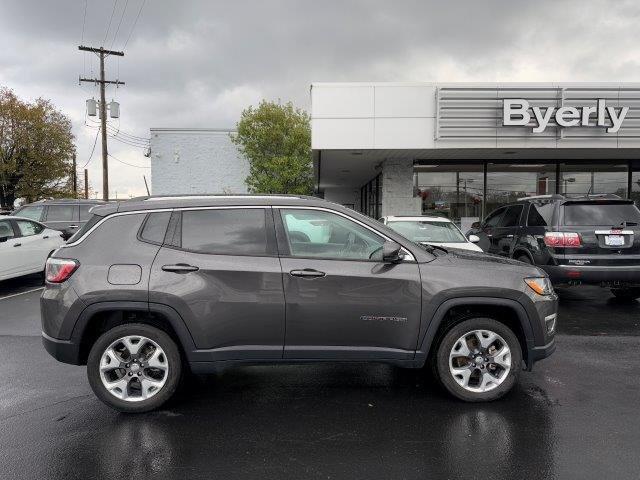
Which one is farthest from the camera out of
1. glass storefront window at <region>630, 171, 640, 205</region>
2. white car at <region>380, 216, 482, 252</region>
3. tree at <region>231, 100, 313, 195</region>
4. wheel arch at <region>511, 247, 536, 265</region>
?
tree at <region>231, 100, 313, 195</region>

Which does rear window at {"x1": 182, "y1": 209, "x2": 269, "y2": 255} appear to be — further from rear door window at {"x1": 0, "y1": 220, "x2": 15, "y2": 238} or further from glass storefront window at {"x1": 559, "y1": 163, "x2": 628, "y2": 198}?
glass storefront window at {"x1": 559, "y1": 163, "x2": 628, "y2": 198}

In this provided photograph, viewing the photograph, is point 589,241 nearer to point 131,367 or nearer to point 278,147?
point 131,367

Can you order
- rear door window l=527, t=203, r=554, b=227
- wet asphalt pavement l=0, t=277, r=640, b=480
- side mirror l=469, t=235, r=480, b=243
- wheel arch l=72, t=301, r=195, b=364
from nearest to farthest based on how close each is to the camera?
1. wet asphalt pavement l=0, t=277, r=640, b=480
2. wheel arch l=72, t=301, r=195, b=364
3. rear door window l=527, t=203, r=554, b=227
4. side mirror l=469, t=235, r=480, b=243

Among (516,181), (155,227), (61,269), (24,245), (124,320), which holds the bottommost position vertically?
(124,320)

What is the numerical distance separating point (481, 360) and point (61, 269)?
3.51m

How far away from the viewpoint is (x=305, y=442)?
11.4ft

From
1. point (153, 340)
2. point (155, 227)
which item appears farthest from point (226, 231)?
point (153, 340)

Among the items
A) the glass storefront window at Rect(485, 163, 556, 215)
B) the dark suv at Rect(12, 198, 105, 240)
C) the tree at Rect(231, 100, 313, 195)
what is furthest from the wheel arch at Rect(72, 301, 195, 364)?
the tree at Rect(231, 100, 313, 195)

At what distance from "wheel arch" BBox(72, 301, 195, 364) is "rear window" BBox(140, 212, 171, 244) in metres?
0.54

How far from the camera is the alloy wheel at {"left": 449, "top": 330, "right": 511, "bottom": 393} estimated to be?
4.07 meters

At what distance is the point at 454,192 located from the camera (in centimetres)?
1597

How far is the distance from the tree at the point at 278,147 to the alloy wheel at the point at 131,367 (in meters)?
21.2

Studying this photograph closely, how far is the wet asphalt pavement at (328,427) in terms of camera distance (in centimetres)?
315

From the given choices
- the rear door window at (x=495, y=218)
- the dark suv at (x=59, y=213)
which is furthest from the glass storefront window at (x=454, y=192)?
the dark suv at (x=59, y=213)
